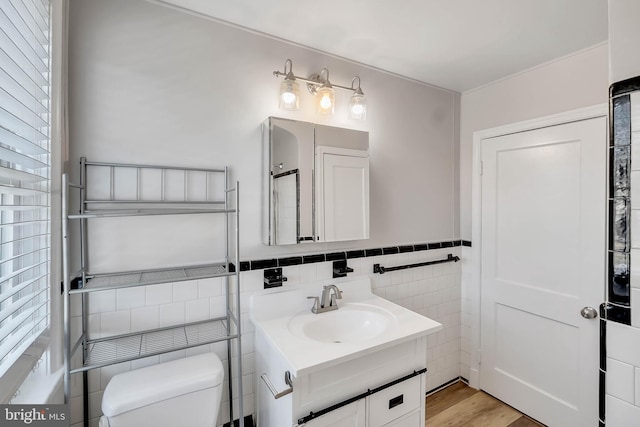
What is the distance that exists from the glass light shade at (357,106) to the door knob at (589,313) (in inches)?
67.2

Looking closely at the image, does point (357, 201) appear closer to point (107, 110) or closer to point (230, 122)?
point (230, 122)

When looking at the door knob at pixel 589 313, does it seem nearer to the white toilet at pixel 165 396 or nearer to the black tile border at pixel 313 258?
the black tile border at pixel 313 258

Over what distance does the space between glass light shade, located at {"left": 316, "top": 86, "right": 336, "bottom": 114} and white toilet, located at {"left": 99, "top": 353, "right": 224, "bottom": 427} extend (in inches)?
53.7

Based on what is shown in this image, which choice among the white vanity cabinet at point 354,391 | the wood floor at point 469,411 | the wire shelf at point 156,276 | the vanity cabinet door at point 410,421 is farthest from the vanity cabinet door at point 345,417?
the wood floor at point 469,411

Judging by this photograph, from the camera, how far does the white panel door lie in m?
1.70

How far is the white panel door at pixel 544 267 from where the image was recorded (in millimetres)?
1701

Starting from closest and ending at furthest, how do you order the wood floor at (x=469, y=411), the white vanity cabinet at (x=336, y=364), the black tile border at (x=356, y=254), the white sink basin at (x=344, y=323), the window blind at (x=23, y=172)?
the window blind at (x=23, y=172), the white vanity cabinet at (x=336, y=364), the white sink basin at (x=344, y=323), the black tile border at (x=356, y=254), the wood floor at (x=469, y=411)

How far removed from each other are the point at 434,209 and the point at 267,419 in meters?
1.69

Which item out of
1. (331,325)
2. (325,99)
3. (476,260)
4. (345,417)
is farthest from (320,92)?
(476,260)

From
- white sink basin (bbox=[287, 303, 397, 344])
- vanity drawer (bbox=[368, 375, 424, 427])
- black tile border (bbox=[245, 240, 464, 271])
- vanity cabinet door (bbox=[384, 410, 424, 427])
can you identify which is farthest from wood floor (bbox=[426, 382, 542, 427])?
black tile border (bbox=[245, 240, 464, 271])

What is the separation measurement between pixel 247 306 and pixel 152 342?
0.43 metres

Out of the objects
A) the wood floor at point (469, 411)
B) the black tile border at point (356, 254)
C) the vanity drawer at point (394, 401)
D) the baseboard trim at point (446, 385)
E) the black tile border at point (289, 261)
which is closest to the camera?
the vanity drawer at point (394, 401)

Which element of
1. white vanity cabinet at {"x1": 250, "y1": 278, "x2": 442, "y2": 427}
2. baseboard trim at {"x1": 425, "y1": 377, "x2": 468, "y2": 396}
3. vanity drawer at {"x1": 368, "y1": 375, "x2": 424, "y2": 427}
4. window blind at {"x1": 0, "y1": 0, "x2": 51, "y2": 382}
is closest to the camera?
window blind at {"x1": 0, "y1": 0, "x2": 51, "y2": 382}

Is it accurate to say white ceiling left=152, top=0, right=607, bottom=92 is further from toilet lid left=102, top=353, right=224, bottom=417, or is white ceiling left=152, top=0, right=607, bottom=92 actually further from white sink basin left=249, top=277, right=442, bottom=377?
toilet lid left=102, top=353, right=224, bottom=417
